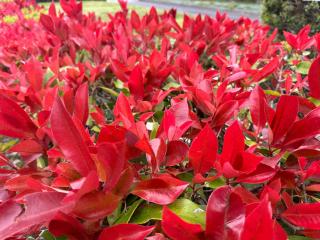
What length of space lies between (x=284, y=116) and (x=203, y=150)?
0.79 feet

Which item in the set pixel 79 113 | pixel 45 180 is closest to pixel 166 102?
pixel 79 113

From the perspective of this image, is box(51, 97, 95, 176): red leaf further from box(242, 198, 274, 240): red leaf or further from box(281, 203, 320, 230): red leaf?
box(281, 203, 320, 230): red leaf

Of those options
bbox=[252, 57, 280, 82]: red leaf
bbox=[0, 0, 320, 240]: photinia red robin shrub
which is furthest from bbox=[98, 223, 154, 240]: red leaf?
bbox=[252, 57, 280, 82]: red leaf

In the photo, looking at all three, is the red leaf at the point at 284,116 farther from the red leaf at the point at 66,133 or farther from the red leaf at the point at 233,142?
the red leaf at the point at 66,133

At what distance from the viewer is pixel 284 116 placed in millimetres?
1015

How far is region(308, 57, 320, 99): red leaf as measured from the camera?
1.26 meters

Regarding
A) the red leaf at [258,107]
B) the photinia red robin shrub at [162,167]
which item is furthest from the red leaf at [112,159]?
the red leaf at [258,107]

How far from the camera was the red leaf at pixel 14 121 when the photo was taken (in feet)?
3.37

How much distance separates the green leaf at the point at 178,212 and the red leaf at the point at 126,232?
0.12m

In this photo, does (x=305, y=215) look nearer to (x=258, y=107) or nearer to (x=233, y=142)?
(x=233, y=142)

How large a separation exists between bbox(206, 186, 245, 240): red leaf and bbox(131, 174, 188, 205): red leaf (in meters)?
0.10

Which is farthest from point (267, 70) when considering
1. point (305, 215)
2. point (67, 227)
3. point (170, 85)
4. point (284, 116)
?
point (67, 227)

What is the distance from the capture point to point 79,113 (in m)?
1.19

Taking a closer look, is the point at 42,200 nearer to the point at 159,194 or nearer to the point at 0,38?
the point at 159,194
